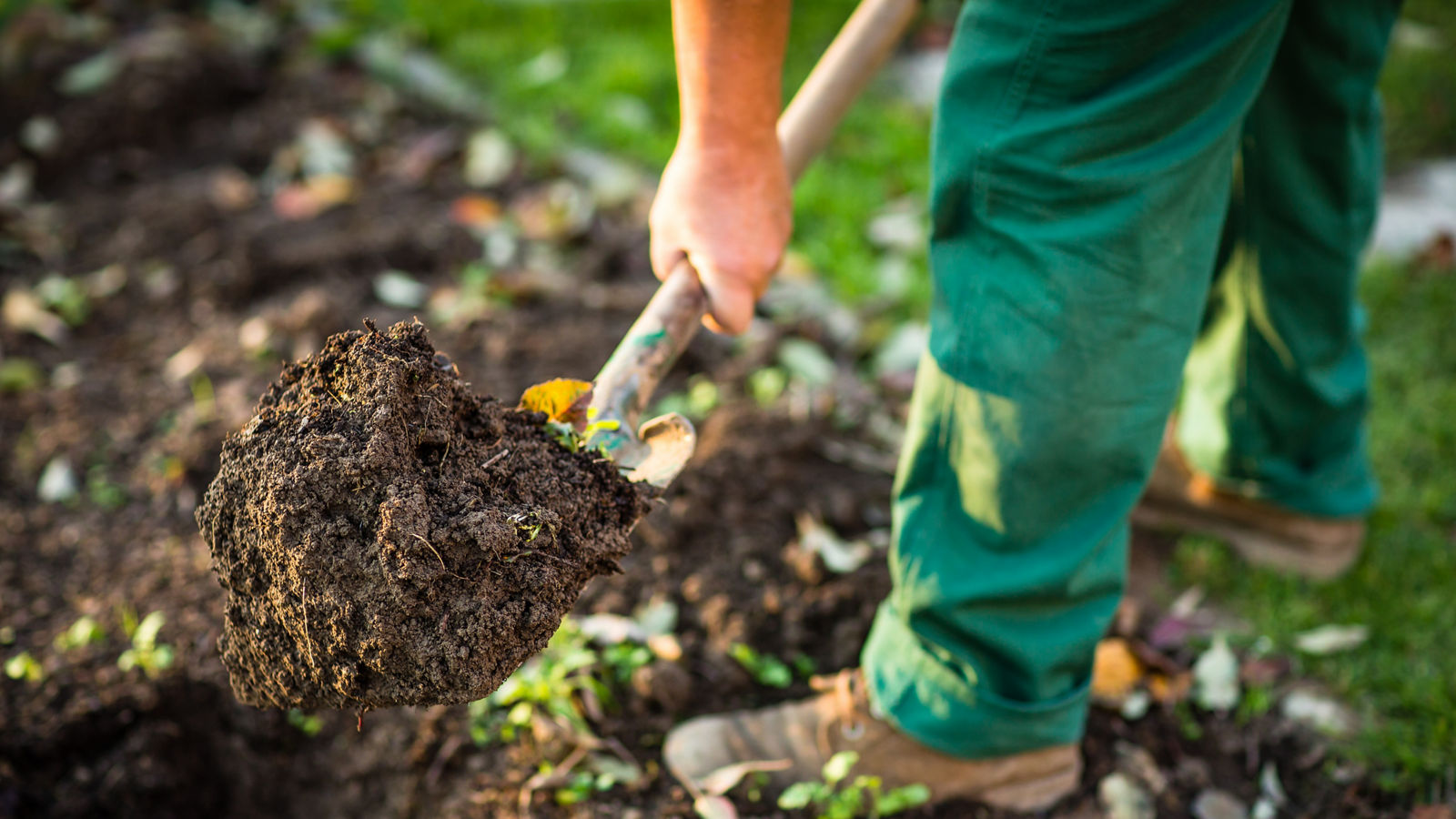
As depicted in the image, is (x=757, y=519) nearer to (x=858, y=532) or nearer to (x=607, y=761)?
(x=858, y=532)

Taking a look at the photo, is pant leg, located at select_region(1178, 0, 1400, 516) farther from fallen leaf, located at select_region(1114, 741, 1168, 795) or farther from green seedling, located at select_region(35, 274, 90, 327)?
green seedling, located at select_region(35, 274, 90, 327)

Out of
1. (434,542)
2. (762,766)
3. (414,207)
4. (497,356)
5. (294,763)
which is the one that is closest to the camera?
(434,542)

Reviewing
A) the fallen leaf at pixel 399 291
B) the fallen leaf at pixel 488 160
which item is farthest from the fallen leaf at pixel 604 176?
the fallen leaf at pixel 399 291

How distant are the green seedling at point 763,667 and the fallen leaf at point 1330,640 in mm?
974

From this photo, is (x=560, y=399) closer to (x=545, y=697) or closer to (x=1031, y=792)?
(x=545, y=697)

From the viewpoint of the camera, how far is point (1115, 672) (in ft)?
6.00

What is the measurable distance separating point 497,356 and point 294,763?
1.09 metres

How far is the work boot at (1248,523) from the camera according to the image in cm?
211

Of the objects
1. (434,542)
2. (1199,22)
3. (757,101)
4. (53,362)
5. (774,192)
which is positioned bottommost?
(53,362)

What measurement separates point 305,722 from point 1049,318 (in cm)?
138

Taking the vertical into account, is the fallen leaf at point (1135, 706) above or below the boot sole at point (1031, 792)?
below

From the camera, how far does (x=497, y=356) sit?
99.7 inches

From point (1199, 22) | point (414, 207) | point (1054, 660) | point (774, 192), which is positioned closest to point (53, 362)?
point (414, 207)

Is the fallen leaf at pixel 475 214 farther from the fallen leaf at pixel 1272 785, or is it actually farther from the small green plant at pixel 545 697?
the fallen leaf at pixel 1272 785
